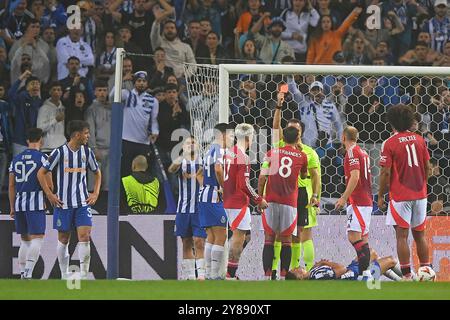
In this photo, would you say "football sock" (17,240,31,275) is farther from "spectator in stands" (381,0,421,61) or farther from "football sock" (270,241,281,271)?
"spectator in stands" (381,0,421,61)

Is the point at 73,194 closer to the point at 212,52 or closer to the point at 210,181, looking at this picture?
the point at 210,181

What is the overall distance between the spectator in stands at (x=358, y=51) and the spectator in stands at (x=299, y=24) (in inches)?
24.1

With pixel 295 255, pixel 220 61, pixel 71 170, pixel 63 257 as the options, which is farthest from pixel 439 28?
pixel 63 257

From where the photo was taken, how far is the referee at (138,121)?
15008mm

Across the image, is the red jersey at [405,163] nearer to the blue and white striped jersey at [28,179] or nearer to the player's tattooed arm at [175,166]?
the player's tattooed arm at [175,166]

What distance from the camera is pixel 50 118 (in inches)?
598

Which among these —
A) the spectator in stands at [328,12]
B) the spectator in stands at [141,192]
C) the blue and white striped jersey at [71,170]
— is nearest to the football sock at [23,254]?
the blue and white striped jersey at [71,170]

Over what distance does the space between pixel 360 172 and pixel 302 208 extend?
0.83 m

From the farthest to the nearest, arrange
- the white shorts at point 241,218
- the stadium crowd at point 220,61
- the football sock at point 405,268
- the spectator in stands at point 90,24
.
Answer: the spectator in stands at point 90,24 → the stadium crowd at point 220,61 → the white shorts at point 241,218 → the football sock at point 405,268

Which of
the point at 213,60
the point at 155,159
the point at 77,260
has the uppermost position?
the point at 213,60

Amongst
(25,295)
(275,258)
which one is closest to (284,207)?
(275,258)
